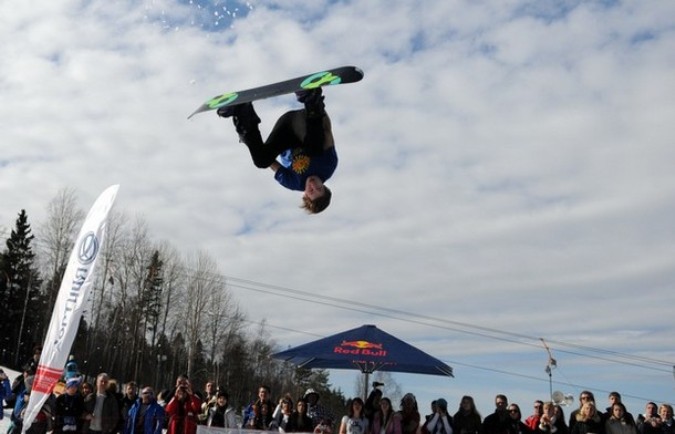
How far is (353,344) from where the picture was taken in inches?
483

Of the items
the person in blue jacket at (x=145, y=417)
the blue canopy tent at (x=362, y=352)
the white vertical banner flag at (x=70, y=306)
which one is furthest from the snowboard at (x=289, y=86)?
the blue canopy tent at (x=362, y=352)

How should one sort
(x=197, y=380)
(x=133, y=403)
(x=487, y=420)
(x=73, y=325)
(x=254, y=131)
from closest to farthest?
1. (x=254, y=131)
2. (x=73, y=325)
3. (x=487, y=420)
4. (x=133, y=403)
5. (x=197, y=380)

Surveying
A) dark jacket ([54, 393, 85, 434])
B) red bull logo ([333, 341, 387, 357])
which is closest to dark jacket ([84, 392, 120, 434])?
dark jacket ([54, 393, 85, 434])

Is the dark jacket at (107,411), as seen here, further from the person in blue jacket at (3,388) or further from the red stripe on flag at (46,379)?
the person in blue jacket at (3,388)

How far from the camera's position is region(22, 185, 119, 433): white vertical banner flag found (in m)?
8.22

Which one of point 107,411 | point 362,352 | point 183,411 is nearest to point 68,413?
point 107,411

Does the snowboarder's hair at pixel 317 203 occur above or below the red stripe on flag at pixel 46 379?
above

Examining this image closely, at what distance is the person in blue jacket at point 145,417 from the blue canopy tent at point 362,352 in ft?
8.53

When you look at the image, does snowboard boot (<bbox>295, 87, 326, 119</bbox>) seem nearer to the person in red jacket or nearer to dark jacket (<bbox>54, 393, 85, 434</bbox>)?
the person in red jacket

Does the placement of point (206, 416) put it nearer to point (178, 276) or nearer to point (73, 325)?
point (73, 325)

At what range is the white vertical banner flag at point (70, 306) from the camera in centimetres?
822

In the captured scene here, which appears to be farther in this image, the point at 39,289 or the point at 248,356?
the point at 248,356

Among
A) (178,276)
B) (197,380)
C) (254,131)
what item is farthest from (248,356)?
(254,131)

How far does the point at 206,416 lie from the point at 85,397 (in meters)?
2.02
